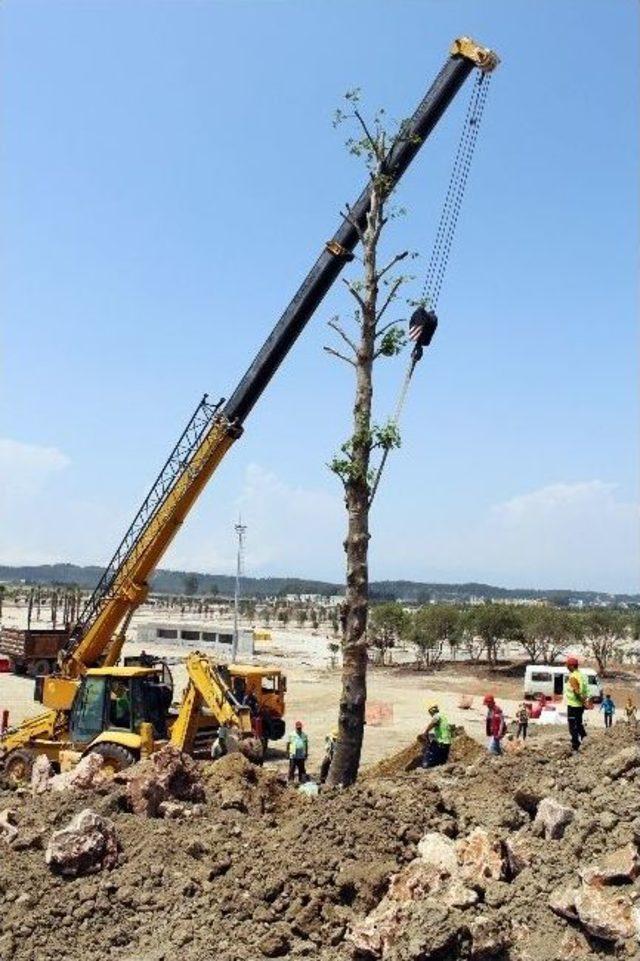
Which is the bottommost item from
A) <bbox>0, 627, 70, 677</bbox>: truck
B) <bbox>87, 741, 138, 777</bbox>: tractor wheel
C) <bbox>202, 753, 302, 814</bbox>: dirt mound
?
<bbox>0, 627, 70, 677</bbox>: truck

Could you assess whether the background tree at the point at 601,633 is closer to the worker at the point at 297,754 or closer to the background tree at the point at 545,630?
the background tree at the point at 545,630

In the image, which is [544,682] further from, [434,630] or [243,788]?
[243,788]

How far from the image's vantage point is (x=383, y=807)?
890 cm

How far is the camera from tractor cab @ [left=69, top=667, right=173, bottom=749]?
16000 mm

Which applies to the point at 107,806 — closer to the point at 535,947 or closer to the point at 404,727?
the point at 535,947

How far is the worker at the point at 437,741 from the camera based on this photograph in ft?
47.5

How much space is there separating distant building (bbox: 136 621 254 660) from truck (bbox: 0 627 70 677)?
2107cm

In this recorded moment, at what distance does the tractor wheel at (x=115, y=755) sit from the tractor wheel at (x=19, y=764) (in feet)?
8.15

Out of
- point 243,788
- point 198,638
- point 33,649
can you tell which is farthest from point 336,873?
point 198,638

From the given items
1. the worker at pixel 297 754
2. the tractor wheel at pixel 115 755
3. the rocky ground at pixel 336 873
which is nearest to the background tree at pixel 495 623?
the worker at pixel 297 754

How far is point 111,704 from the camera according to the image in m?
16.1

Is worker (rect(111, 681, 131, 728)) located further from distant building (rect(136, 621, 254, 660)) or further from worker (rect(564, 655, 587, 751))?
distant building (rect(136, 621, 254, 660))

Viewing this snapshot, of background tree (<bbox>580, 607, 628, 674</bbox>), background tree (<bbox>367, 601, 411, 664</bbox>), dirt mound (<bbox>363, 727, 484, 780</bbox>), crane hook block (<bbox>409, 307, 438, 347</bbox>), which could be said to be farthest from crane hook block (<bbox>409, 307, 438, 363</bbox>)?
background tree (<bbox>367, 601, 411, 664</bbox>)

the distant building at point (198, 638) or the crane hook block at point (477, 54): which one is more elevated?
the crane hook block at point (477, 54)
